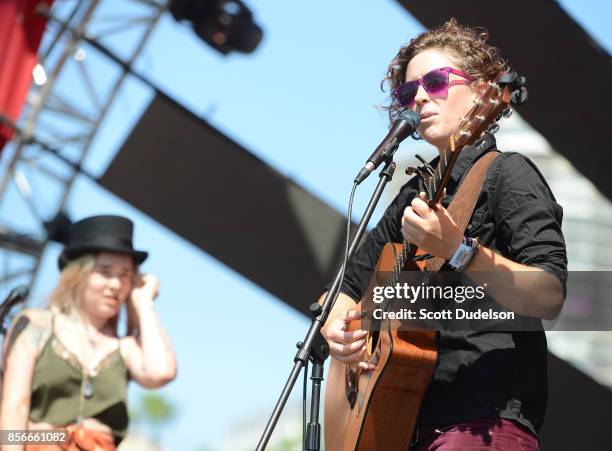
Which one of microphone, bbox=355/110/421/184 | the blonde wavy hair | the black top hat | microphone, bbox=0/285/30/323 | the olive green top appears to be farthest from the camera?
the black top hat

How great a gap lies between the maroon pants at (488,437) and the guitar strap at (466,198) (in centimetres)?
39

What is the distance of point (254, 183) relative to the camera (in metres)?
6.17

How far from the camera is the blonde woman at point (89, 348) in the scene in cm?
348

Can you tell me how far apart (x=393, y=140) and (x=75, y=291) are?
5.08 ft

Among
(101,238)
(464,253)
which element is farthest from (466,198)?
(101,238)

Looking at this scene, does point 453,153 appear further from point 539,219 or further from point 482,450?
point 482,450

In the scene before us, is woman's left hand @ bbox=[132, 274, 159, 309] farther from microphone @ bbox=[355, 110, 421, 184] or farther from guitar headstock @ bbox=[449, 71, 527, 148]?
guitar headstock @ bbox=[449, 71, 527, 148]

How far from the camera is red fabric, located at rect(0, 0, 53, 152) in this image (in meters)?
6.56

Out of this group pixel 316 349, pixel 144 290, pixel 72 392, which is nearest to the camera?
pixel 316 349

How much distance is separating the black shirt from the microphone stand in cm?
24

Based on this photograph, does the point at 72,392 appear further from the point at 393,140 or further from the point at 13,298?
the point at 393,140

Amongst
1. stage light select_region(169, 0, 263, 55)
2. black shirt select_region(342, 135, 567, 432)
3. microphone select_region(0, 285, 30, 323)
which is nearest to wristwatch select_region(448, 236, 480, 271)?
black shirt select_region(342, 135, 567, 432)

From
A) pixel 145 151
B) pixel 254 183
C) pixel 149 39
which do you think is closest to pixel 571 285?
pixel 254 183

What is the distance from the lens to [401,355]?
2.56 m
